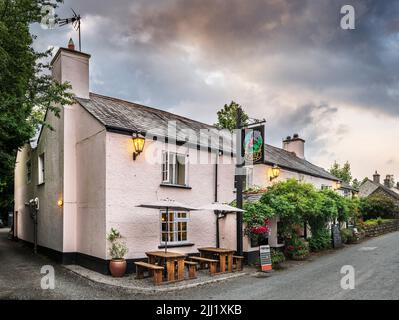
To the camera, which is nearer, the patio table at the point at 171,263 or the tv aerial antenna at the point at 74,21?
the patio table at the point at 171,263

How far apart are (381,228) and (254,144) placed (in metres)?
20.8

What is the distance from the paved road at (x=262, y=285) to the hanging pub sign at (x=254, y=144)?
4.59 metres

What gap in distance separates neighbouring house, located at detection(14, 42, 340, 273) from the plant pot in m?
0.50

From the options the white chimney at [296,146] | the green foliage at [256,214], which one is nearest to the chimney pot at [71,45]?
the green foliage at [256,214]

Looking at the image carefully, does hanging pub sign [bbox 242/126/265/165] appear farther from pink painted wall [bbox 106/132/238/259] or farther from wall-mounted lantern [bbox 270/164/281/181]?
wall-mounted lantern [bbox 270/164/281/181]

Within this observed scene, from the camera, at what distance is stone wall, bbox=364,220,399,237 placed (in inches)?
1060

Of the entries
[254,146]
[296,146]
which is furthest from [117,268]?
[296,146]

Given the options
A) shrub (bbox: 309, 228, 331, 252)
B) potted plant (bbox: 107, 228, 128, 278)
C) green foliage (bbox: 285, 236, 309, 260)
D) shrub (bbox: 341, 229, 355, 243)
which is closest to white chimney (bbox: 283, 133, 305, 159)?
shrub (bbox: 341, 229, 355, 243)

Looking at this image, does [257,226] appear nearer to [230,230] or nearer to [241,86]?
[230,230]

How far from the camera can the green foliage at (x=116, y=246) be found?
11977 mm

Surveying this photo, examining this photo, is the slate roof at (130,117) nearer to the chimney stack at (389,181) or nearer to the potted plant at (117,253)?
the potted plant at (117,253)

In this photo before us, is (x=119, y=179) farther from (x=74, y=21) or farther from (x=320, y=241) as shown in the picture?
(x=320, y=241)

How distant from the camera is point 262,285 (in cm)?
1057
